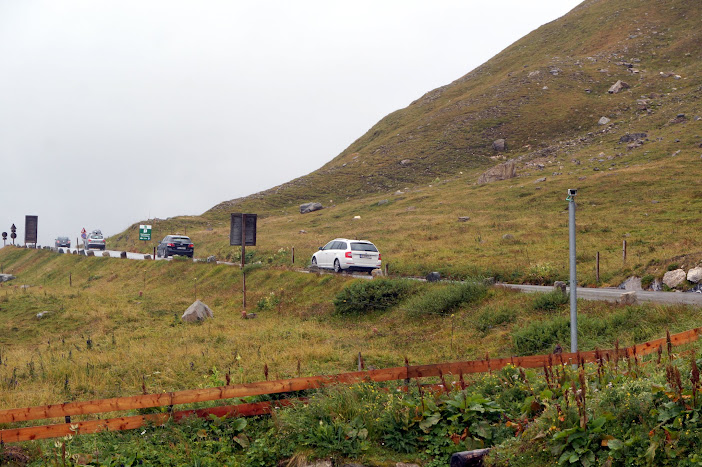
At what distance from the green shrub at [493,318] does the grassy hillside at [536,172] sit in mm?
5554

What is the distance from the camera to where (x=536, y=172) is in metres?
59.4

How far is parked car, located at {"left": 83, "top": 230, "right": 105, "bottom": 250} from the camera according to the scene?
6350 centimetres

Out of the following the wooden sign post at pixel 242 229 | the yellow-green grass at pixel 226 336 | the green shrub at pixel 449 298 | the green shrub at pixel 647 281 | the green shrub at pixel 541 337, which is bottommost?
the yellow-green grass at pixel 226 336

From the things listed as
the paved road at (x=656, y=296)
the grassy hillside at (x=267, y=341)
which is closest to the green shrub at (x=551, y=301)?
the grassy hillside at (x=267, y=341)

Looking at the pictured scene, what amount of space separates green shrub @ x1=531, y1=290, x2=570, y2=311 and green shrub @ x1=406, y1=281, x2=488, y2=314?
2.16 m

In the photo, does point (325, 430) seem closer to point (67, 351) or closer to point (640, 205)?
point (67, 351)

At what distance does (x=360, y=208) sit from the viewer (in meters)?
61.2

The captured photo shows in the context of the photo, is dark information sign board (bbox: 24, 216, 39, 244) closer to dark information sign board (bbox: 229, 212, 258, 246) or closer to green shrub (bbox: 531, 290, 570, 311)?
dark information sign board (bbox: 229, 212, 258, 246)

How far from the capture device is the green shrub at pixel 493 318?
53.2ft

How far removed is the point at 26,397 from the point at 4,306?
17302 millimetres

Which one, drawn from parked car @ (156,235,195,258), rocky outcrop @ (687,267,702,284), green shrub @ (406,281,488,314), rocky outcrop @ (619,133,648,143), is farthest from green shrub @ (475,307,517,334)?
rocky outcrop @ (619,133,648,143)

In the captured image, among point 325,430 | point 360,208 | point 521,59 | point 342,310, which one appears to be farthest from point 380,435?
point 521,59

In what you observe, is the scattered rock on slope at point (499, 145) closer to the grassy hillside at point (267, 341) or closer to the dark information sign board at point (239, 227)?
the grassy hillside at point (267, 341)

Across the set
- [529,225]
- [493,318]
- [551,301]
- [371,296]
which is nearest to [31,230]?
[529,225]
